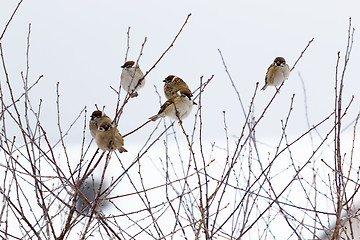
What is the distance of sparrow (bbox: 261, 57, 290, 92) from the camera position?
6.34 metres

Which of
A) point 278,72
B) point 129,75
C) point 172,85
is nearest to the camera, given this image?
point 172,85

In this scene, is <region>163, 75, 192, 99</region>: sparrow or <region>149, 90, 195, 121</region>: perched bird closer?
<region>149, 90, 195, 121</region>: perched bird

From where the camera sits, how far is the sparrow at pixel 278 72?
6340 mm

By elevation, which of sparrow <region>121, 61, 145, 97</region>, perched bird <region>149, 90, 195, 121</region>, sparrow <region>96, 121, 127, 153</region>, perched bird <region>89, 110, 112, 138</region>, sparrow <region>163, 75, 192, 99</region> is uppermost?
sparrow <region>121, 61, 145, 97</region>

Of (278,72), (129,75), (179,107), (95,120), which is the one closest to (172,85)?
(129,75)

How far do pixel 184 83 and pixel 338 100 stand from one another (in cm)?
332

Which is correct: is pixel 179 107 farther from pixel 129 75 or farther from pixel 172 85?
pixel 129 75

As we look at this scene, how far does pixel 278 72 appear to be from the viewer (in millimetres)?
6355

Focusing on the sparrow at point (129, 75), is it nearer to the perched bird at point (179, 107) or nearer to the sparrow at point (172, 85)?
the sparrow at point (172, 85)

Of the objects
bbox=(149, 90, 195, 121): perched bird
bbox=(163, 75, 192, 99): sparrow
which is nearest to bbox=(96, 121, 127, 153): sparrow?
bbox=(149, 90, 195, 121): perched bird

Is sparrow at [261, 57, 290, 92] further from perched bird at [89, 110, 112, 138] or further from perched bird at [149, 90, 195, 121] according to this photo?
perched bird at [89, 110, 112, 138]

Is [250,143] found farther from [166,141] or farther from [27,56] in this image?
[27,56]

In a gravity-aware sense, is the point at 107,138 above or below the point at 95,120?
below

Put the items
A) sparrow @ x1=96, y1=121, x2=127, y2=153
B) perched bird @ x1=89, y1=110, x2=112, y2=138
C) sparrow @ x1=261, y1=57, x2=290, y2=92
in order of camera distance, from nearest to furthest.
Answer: sparrow @ x1=96, y1=121, x2=127, y2=153 → perched bird @ x1=89, y1=110, x2=112, y2=138 → sparrow @ x1=261, y1=57, x2=290, y2=92
